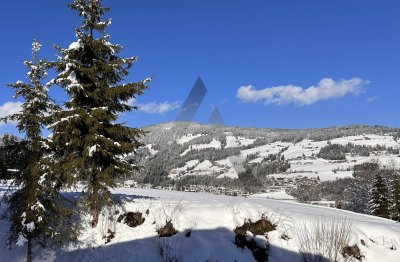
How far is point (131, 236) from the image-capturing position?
16250 millimetres

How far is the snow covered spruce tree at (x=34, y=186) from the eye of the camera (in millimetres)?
14625

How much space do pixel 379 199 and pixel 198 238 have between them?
4656 centimetres

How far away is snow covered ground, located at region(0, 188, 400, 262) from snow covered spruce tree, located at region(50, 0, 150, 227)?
1.51 m

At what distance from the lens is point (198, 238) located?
52.1ft

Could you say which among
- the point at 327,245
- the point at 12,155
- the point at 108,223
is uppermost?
the point at 12,155

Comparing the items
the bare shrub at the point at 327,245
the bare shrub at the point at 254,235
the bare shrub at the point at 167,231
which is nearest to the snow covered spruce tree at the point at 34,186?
the bare shrub at the point at 167,231

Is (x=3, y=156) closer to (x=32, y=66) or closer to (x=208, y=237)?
(x=32, y=66)

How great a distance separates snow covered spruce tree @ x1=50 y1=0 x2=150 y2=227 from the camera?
1606 cm

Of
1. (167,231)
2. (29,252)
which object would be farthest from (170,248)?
(29,252)

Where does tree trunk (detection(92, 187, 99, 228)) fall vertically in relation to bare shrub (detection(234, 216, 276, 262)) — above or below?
above

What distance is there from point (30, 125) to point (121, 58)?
14.9ft

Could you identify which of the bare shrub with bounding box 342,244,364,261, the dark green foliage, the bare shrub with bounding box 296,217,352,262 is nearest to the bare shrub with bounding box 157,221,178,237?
the bare shrub with bounding box 296,217,352,262

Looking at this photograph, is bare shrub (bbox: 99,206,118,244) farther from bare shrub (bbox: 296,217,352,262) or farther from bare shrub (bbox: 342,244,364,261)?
bare shrub (bbox: 342,244,364,261)

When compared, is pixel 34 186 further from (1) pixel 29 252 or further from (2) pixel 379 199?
(2) pixel 379 199
